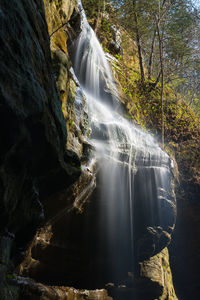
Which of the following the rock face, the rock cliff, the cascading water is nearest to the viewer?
the rock face

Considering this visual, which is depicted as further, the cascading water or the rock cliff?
the cascading water

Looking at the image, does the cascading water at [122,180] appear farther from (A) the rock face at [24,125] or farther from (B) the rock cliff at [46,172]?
(A) the rock face at [24,125]

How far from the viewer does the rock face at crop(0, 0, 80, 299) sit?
68.7 inches

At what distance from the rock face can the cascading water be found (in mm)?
2743

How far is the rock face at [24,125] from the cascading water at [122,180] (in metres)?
2.74

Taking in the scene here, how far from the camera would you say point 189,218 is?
30.7 feet

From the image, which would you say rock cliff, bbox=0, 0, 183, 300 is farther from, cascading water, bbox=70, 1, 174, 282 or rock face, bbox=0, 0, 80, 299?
cascading water, bbox=70, 1, 174, 282

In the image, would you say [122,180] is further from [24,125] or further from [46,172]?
[24,125]

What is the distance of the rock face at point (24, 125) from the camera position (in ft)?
5.73

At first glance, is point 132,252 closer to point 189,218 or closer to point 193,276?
point 189,218

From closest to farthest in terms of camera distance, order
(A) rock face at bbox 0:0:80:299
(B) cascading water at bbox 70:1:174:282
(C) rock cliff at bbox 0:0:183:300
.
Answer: (A) rock face at bbox 0:0:80:299
(C) rock cliff at bbox 0:0:183:300
(B) cascading water at bbox 70:1:174:282

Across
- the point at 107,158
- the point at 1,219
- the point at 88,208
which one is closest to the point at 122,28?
the point at 107,158

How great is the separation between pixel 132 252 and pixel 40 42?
20.7ft

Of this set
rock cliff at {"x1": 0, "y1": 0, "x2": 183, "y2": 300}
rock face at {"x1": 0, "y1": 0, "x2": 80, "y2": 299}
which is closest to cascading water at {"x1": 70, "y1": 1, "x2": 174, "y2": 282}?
rock cliff at {"x1": 0, "y1": 0, "x2": 183, "y2": 300}
